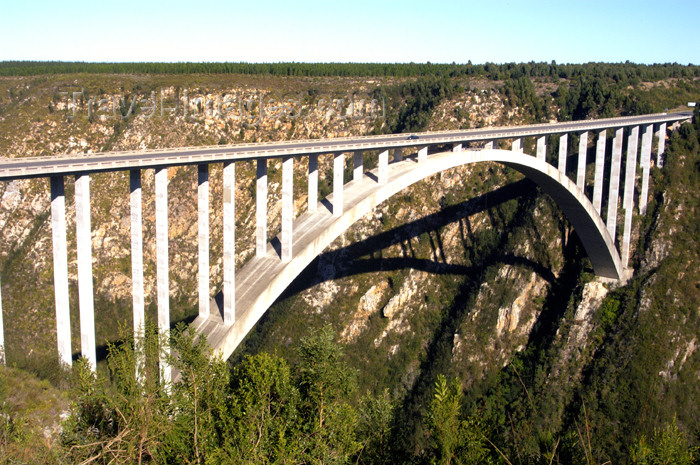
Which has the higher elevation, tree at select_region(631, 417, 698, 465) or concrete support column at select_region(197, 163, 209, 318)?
concrete support column at select_region(197, 163, 209, 318)

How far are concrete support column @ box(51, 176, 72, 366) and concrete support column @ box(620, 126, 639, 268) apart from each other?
37.3m

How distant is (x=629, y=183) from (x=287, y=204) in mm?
28463

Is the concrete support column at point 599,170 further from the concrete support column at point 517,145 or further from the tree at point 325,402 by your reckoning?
the tree at point 325,402

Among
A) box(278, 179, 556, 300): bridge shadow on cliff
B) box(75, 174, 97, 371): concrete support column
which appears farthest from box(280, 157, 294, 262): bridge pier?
box(278, 179, 556, 300): bridge shadow on cliff

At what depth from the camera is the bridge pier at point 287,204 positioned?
89.6 ft

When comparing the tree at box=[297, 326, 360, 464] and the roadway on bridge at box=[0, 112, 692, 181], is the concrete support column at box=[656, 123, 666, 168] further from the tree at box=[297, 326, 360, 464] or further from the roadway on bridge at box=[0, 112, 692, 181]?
the tree at box=[297, 326, 360, 464]

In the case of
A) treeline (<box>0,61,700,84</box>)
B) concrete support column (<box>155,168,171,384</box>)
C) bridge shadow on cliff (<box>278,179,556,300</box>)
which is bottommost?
bridge shadow on cliff (<box>278,179,556,300</box>)

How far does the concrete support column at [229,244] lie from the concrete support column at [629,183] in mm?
30572

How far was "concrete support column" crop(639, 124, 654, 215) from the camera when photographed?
4700cm

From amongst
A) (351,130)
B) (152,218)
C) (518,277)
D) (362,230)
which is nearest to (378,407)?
(518,277)

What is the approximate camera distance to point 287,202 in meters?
27.5

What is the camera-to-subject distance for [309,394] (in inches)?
634

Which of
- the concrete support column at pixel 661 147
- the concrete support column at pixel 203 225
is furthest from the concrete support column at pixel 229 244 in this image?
the concrete support column at pixel 661 147

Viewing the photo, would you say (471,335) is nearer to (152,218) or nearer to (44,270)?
(152,218)
